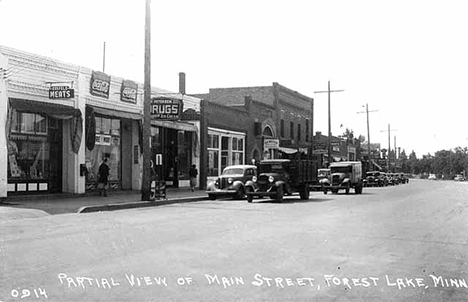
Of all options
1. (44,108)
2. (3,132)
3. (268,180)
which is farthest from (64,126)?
(268,180)

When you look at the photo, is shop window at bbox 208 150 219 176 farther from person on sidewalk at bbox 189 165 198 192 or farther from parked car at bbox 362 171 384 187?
parked car at bbox 362 171 384 187

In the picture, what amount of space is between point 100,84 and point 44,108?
4.48m

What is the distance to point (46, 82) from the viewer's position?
22.3m

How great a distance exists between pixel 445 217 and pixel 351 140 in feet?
221

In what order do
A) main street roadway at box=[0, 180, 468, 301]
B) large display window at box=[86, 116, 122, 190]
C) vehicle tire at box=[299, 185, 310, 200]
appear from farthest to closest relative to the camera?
1. vehicle tire at box=[299, 185, 310, 200]
2. large display window at box=[86, 116, 122, 190]
3. main street roadway at box=[0, 180, 468, 301]

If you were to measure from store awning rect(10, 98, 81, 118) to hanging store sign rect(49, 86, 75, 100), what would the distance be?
46 cm

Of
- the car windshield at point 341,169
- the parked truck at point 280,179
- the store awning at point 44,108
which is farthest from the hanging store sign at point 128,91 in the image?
the car windshield at point 341,169

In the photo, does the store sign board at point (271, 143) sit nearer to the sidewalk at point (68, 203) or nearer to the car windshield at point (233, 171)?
the car windshield at point (233, 171)

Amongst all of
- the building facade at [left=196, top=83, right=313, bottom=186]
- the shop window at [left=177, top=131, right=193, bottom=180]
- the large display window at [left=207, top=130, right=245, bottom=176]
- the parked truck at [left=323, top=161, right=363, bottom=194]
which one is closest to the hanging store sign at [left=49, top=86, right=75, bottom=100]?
the shop window at [left=177, top=131, right=193, bottom=180]

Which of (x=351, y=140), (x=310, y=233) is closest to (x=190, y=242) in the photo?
(x=310, y=233)

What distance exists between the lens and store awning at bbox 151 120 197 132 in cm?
3011

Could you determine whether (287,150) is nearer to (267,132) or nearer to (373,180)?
(267,132)

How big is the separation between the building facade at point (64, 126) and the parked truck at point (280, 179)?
4441mm

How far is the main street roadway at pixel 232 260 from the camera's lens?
6.68 metres
